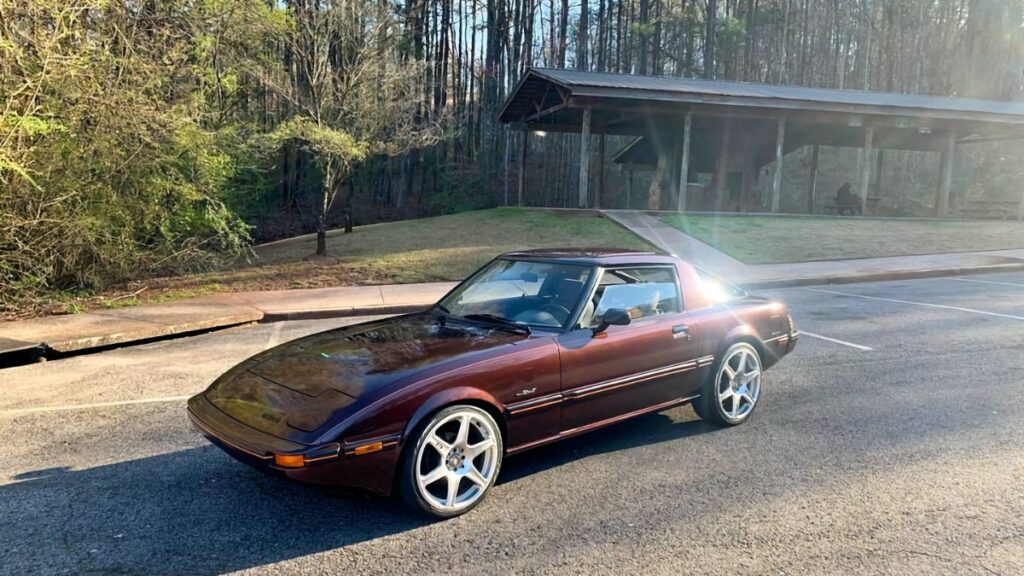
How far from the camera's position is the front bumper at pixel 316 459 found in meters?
2.87

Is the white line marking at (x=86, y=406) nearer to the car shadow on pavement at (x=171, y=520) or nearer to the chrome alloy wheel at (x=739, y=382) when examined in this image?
the car shadow on pavement at (x=171, y=520)

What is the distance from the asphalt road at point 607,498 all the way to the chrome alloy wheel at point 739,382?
178 mm

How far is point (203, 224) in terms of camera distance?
45.0ft

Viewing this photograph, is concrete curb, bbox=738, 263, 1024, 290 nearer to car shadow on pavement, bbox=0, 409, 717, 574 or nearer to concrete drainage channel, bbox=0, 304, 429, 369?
concrete drainage channel, bbox=0, 304, 429, 369

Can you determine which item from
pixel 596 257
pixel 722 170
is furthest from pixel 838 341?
pixel 722 170

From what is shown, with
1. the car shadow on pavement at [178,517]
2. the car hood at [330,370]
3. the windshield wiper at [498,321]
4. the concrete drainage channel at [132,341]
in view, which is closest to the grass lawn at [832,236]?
the concrete drainage channel at [132,341]

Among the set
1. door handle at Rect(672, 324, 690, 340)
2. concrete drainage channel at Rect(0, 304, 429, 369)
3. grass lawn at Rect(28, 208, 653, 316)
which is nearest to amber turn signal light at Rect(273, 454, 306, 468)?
door handle at Rect(672, 324, 690, 340)

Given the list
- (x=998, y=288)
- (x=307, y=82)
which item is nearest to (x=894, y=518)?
(x=998, y=288)

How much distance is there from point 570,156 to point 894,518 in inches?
1602

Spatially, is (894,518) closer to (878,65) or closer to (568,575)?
(568,575)

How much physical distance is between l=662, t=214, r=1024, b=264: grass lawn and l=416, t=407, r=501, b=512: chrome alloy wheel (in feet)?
45.1

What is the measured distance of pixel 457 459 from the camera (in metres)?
3.33

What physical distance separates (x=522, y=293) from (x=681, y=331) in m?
1.17

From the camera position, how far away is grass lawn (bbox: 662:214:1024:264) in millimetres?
16953
